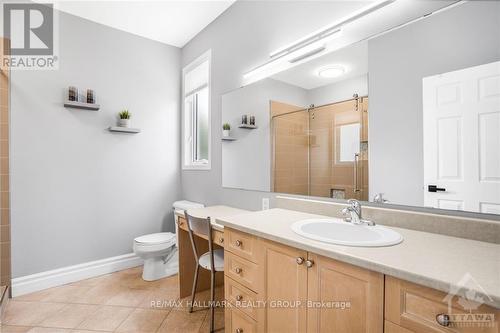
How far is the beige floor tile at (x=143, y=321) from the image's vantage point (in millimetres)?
1757

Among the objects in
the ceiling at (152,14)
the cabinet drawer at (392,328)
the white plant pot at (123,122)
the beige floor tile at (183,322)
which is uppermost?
the ceiling at (152,14)

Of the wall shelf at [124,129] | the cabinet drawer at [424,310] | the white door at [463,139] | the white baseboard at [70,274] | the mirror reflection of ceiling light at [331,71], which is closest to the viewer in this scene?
the cabinet drawer at [424,310]

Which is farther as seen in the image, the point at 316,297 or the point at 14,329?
the point at 14,329

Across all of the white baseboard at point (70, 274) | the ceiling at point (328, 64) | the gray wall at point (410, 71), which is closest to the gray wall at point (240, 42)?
the ceiling at point (328, 64)

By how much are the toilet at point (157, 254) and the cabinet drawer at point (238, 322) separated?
1120mm

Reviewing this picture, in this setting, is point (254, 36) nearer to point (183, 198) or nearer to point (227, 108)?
point (227, 108)

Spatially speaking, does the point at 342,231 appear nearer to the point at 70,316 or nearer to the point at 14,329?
the point at 70,316

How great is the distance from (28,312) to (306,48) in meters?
3.00

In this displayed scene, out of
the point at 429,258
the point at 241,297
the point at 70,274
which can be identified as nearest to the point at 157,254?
the point at 70,274

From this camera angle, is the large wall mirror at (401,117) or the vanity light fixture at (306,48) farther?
the vanity light fixture at (306,48)

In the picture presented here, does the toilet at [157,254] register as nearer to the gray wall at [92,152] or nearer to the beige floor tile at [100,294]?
the beige floor tile at [100,294]

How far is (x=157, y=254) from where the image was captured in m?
2.46

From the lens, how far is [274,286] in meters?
1.18

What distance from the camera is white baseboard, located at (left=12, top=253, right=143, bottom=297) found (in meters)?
2.24
